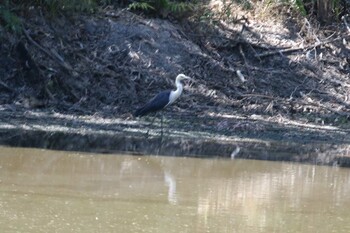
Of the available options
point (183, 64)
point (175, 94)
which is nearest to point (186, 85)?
point (183, 64)

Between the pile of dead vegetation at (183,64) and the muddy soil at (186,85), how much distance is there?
0.9 inches

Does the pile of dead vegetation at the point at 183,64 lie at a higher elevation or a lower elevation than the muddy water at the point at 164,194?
higher

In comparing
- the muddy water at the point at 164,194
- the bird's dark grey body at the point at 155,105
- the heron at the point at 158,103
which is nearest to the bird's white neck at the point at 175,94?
the heron at the point at 158,103

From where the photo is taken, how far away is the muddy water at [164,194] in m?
8.88

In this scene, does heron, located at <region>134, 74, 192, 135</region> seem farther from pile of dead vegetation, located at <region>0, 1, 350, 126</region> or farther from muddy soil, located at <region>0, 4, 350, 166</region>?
pile of dead vegetation, located at <region>0, 1, 350, 126</region>

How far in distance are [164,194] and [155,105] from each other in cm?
449

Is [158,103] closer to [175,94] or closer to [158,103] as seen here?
[158,103]

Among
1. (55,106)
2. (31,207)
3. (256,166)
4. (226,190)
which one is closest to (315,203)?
(226,190)

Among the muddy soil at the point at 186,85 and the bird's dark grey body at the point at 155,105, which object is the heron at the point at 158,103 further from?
the muddy soil at the point at 186,85

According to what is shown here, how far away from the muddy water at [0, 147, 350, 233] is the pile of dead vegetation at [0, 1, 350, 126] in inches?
146

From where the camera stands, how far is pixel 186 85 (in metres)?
16.8

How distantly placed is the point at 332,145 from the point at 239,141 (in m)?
1.36

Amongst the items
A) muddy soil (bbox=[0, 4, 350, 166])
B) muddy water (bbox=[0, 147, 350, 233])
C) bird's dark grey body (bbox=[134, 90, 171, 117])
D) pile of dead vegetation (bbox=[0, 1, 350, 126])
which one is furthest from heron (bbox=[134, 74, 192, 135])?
muddy water (bbox=[0, 147, 350, 233])

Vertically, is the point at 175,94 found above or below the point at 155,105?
above
